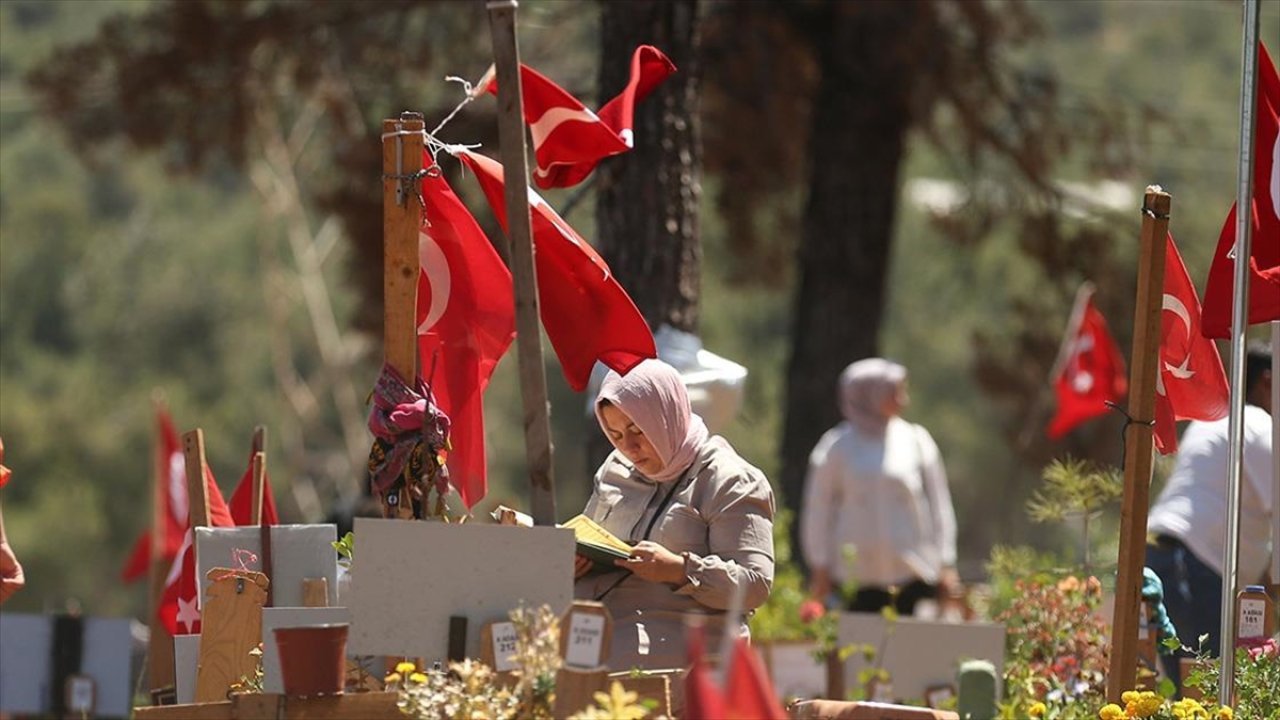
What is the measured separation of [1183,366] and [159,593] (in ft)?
12.8

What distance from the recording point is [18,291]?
43906 millimetres

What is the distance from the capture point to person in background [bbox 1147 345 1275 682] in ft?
23.0

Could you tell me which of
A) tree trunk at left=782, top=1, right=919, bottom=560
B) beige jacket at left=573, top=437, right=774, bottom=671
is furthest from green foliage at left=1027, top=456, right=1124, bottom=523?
tree trunk at left=782, top=1, right=919, bottom=560

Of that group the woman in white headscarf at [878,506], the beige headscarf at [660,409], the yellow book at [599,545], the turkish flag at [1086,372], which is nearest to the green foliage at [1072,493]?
the beige headscarf at [660,409]

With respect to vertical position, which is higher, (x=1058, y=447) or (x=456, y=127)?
(x=456, y=127)

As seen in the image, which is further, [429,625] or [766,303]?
[766,303]

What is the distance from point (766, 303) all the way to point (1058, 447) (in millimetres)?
32304

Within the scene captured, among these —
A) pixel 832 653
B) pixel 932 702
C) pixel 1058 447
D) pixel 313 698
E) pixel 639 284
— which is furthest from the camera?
pixel 1058 447

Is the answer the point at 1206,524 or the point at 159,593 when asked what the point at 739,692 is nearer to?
the point at 1206,524

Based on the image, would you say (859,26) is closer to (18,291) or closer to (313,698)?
(313,698)

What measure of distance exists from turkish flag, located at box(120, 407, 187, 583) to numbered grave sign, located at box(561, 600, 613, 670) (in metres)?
4.16

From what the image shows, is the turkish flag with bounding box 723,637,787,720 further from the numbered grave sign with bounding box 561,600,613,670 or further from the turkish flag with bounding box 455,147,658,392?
the turkish flag with bounding box 455,147,658,392

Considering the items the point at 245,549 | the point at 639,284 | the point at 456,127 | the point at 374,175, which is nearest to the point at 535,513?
the point at 245,549

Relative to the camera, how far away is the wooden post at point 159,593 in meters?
6.66
